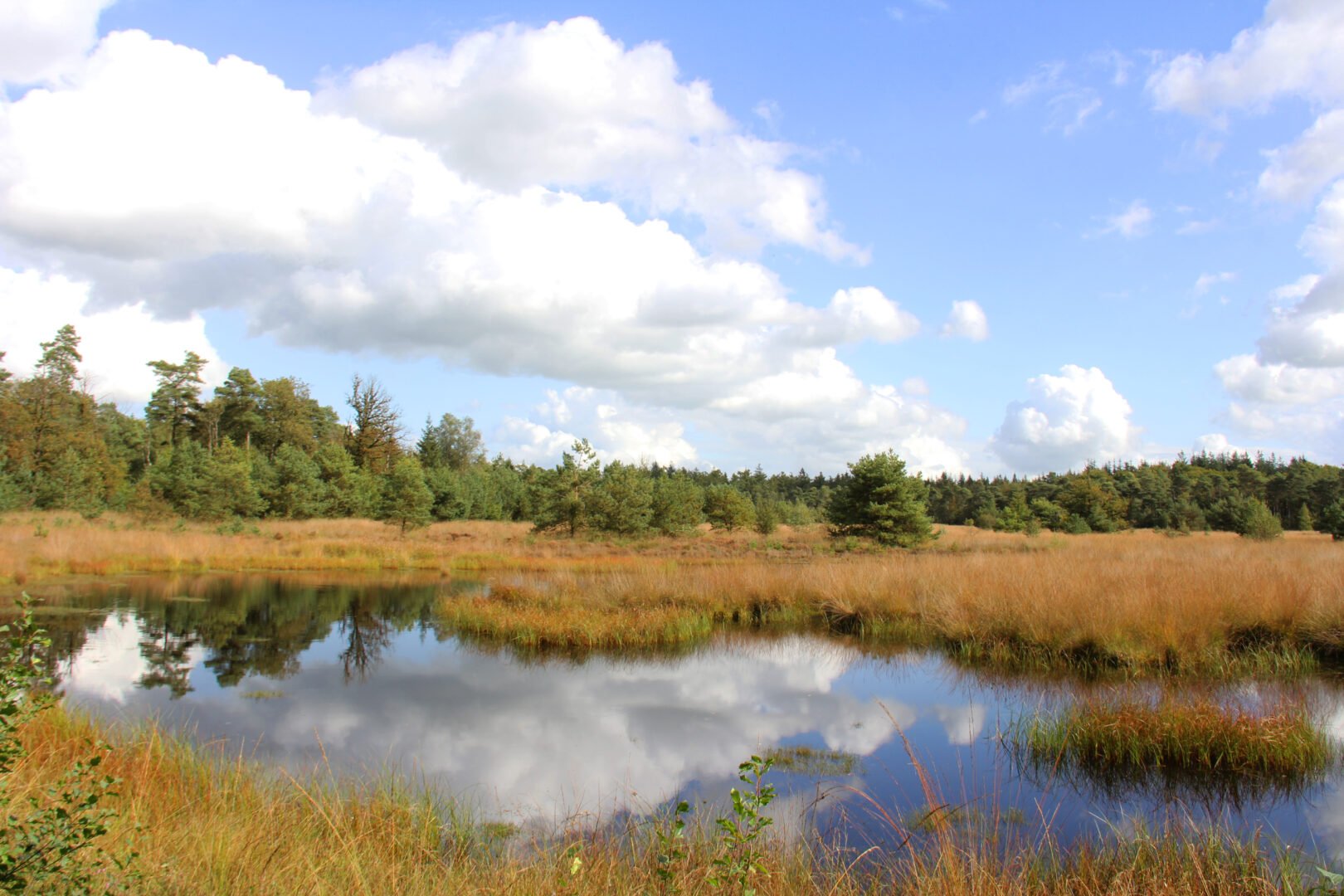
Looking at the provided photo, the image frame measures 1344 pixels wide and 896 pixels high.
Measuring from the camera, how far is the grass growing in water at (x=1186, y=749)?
6.80 m

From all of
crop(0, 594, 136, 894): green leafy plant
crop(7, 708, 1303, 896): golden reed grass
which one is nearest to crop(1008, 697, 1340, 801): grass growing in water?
crop(7, 708, 1303, 896): golden reed grass

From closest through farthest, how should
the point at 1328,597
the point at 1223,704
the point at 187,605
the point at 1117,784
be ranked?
the point at 1117,784, the point at 1223,704, the point at 1328,597, the point at 187,605

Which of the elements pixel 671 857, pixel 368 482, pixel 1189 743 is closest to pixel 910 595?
pixel 1189 743

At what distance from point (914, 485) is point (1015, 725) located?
25854 millimetres

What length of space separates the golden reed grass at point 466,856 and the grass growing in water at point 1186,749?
1.51 metres

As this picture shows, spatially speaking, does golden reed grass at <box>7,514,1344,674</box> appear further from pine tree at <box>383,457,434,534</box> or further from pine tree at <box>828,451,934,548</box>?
pine tree at <box>383,457,434,534</box>

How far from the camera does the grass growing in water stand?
22.3 ft

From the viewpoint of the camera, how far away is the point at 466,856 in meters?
4.94

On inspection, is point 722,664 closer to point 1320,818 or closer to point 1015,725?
point 1015,725

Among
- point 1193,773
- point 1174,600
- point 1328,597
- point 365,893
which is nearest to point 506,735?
point 365,893

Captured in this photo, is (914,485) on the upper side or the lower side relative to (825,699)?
upper

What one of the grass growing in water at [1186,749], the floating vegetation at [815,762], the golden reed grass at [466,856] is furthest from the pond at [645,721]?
the golden reed grass at [466,856]

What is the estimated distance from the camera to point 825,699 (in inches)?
411

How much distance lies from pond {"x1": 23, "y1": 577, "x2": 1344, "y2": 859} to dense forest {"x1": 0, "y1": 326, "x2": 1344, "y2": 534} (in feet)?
70.4
